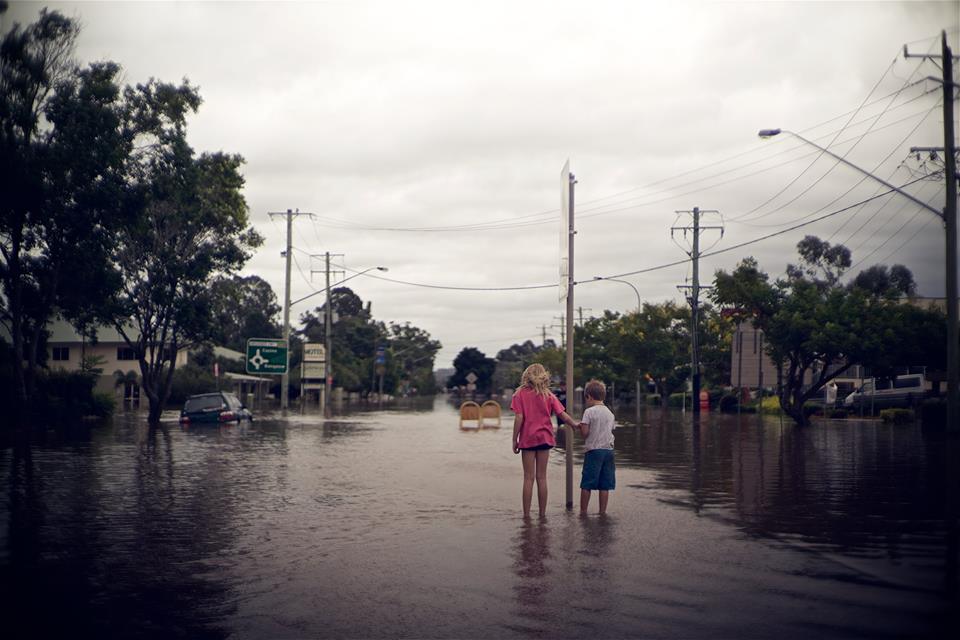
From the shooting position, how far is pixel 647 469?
17891 millimetres

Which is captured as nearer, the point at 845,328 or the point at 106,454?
the point at 106,454

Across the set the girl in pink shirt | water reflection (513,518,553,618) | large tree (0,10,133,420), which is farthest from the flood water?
large tree (0,10,133,420)

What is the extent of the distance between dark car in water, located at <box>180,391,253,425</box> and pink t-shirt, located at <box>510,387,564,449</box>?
2653 centimetres

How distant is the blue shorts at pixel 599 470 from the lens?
10.9 meters

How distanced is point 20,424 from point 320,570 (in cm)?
2560

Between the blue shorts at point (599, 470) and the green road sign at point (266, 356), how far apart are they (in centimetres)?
4028

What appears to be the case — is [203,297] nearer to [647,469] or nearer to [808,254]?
[647,469]

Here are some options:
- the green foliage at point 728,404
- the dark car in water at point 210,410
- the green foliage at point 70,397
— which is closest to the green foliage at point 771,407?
the green foliage at point 728,404

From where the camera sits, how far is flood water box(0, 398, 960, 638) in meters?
6.40

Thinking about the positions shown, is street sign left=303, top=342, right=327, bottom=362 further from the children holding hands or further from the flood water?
the children holding hands

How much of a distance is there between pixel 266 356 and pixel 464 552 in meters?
42.8

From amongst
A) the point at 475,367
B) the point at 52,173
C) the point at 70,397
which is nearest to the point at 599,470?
the point at 52,173

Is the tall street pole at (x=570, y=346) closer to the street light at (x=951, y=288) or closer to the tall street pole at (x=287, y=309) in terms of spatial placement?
the street light at (x=951, y=288)

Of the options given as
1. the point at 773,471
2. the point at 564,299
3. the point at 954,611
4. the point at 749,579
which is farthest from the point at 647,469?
the point at 954,611
